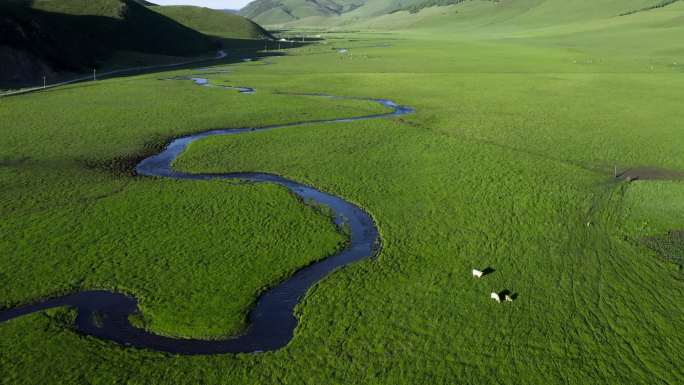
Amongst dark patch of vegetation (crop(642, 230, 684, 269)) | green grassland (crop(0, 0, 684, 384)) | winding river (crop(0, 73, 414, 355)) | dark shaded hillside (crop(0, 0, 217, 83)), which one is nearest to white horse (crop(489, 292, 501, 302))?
green grassland (crop(0, 0, 684, 384))

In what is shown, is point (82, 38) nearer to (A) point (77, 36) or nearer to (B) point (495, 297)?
(A) point (77, 36)

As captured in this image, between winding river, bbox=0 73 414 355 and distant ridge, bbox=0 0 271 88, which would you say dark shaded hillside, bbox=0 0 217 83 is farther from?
winding river, bbox=0 73 414 355

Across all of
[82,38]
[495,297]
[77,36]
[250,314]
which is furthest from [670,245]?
[82,38]

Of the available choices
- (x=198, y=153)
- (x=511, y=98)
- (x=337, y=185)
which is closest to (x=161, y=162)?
(x=198, y=153)

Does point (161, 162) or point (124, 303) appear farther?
point (161, 162)

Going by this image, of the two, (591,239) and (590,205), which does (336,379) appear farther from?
(590,205)
